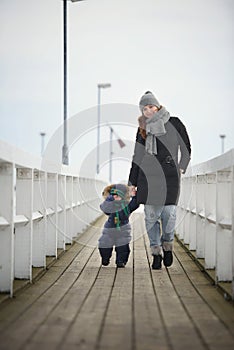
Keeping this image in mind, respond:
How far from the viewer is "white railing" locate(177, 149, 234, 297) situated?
6496 mm

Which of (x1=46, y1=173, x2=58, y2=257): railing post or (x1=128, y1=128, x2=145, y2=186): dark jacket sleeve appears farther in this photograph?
(x1=46, y1=173, x2=58, y2=257): railing post

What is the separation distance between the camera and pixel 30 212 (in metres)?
6.97

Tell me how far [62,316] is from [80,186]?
8.70m

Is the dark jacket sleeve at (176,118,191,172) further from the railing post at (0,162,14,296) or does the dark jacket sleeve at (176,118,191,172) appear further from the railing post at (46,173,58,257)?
the railing post at (0,162,14,296)

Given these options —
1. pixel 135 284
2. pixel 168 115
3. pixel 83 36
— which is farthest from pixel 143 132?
pixel 83 36

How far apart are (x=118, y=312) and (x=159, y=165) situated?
297 centimetres

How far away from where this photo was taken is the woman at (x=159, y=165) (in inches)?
312

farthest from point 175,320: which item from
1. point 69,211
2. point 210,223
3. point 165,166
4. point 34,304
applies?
point 69,211

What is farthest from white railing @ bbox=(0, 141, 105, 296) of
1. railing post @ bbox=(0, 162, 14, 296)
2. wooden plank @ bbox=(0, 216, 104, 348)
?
wooden plank @ bbox=(0, 216, 104, 348)

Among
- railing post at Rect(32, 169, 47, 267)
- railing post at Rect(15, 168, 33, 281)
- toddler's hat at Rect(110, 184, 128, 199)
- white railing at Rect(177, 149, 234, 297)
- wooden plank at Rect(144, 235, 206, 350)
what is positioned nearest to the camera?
wooden plank at Rect(144, 235, 206, 350)

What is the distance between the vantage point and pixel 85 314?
514cm

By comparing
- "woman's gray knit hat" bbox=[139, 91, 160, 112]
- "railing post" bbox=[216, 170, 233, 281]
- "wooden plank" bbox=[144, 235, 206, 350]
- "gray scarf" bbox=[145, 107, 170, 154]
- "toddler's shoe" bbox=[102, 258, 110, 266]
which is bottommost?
"wooden plank" bbox=[144, 235, 206, 350]

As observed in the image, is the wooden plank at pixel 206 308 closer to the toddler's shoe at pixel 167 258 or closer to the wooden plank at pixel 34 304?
the toddler's shoe at pixel 167 258

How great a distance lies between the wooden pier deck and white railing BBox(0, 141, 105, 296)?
0.92 feet
